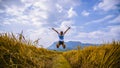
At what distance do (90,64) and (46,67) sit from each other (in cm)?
134

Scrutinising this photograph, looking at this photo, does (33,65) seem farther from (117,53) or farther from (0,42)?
(117,53)

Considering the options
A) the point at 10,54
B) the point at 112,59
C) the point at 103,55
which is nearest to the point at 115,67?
the point at 112,59

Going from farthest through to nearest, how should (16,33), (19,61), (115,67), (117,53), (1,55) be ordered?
(16,33) < (117,53) < (115,67) < (19,61) < (1,55)

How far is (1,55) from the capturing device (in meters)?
4.21

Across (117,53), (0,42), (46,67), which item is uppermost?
(0,42)

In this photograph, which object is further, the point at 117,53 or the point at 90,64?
the point at 90,64

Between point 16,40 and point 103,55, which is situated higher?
point 16,40

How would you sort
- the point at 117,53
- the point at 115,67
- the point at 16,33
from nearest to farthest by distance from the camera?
1. the point at 115,67
2. the point at 117,53
3. the point at 16,33

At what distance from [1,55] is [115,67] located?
2.79 metres

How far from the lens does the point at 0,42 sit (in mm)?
4766

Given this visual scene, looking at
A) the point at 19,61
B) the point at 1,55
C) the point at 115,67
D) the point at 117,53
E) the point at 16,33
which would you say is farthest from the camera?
the point at 16,33

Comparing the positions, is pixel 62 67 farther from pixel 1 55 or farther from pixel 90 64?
pixel 1 55

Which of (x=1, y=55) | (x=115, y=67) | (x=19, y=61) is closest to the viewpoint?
(x=1, y=55)

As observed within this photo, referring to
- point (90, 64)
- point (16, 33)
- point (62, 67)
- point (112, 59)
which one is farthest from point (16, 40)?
point (112, 59)
